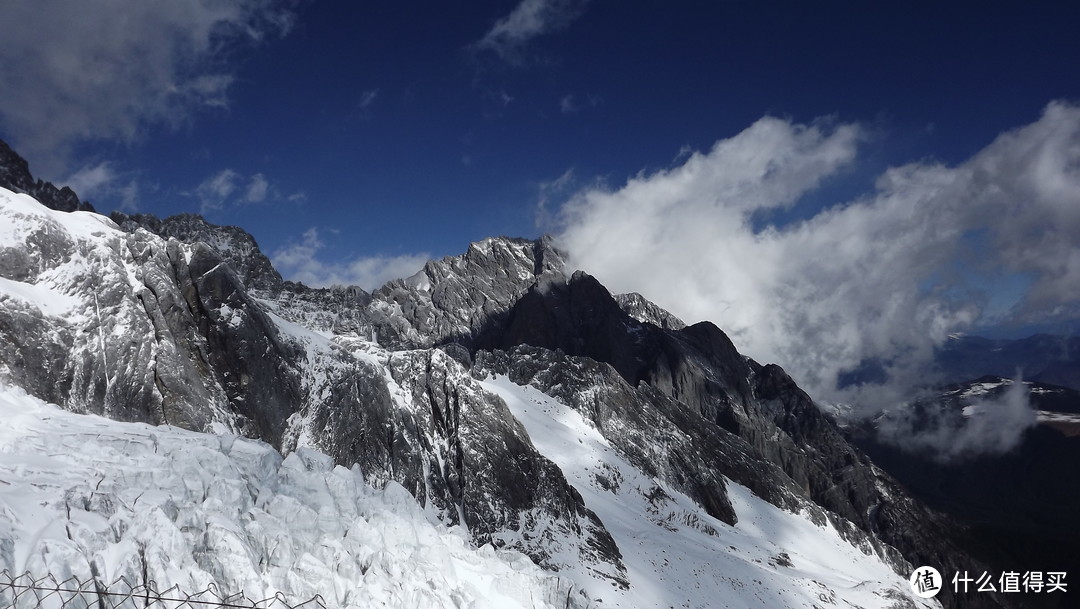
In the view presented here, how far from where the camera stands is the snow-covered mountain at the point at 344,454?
27.3m

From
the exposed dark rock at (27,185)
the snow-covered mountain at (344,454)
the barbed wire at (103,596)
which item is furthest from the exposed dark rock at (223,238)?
the barbed wire at (103,596)

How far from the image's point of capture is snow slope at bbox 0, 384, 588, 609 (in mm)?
22438

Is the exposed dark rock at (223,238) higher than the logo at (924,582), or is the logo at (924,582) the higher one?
the exposed dark rock at (223,238)

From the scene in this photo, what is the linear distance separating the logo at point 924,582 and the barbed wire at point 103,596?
122852 mm

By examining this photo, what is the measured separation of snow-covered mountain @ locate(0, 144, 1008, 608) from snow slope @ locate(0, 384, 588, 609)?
12 centimetres

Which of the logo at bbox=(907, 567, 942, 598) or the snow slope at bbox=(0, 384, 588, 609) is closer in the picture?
the snow slope at bbox=(0, 384, 588, 609)

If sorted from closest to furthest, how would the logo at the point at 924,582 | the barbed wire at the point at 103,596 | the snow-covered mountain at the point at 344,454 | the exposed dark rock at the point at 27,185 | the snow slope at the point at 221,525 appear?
1. the barbed wire at the point at 103,596
2. the snow slope at the point at 221,525
3. the snow-covered mountain at the point at 344,454
4. the exposed dark rock at the point at 27,185
5. the logo at the point at 924,582

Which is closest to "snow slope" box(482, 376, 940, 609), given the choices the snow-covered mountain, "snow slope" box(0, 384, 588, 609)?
the snow-covered mountain

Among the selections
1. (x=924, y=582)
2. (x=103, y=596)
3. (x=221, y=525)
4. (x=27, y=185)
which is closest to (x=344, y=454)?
(x=221, y=525)

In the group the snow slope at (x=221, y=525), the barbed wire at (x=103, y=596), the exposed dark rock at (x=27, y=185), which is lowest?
the barbed wire at (x=103, y=596)

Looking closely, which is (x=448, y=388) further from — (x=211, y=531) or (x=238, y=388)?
(x=211, y=531)

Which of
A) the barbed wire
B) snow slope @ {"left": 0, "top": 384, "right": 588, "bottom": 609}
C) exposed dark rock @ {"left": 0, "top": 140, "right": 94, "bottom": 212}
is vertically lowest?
the barbed wire

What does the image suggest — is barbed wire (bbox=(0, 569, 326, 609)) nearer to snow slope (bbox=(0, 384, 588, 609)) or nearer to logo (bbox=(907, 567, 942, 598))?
snow slope (bbox=(0, 384, 588, 609))

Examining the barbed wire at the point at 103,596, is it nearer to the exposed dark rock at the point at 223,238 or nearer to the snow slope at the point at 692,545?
the snow slope at the point at 692,545
